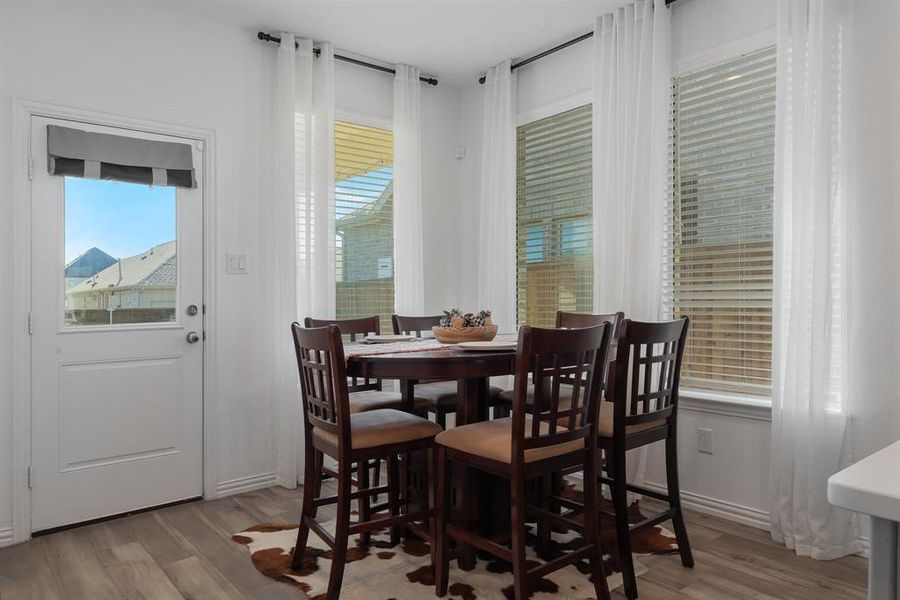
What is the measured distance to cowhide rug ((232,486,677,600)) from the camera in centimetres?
224

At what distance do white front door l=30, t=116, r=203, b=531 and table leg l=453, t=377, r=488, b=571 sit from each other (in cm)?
166

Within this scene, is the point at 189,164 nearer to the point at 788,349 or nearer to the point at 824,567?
the point at 788,349

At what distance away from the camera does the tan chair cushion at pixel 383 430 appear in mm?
2207

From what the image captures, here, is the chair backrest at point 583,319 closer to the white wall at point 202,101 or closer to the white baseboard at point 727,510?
the white baseboard at point 727,510

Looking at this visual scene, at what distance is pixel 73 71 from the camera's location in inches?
116

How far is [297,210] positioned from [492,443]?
2164 millimetres

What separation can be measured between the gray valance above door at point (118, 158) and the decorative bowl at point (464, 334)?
169 cm

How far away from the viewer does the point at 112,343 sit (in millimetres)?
3074

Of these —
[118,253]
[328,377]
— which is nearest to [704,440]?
[328,377]

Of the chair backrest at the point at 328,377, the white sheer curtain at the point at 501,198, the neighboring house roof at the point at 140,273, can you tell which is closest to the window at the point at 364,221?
the white sheer curtain at the point at 501,198

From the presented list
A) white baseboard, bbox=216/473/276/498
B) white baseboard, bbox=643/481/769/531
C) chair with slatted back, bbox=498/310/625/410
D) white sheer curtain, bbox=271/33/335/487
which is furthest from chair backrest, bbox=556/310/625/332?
white baseboard, bbox=216/473/276/498

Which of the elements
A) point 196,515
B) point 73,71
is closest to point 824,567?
point 196,515

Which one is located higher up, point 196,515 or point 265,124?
point 265,124

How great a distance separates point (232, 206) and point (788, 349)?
2936mm
